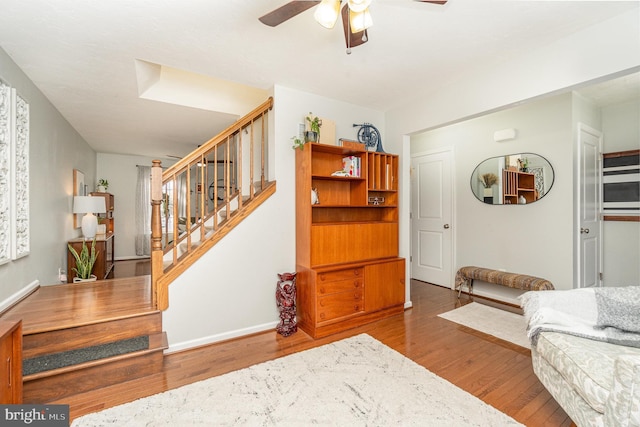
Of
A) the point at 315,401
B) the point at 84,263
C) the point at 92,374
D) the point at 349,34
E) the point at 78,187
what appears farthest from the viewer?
the point at 78,187

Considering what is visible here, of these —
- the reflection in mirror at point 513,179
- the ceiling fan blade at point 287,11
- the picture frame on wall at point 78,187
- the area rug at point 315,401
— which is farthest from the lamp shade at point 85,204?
the reflection in mirror at point 513,179

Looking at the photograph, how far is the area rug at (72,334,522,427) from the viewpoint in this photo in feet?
5.41

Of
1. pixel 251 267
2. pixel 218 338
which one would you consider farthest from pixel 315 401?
pixel 251 267

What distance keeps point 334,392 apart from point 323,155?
230 cm

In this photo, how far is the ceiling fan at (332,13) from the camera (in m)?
1.37

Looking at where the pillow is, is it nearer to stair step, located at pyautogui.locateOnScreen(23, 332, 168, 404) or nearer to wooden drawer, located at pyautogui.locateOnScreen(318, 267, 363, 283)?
wooden drawer, located at pyautogui.locateOnScreen(318, 267, 363, 283)

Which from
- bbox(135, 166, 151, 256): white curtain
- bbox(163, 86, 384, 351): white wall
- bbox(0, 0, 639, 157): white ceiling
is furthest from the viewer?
bbox(135, 166, 151, 256): white curtain

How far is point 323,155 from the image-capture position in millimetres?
3232

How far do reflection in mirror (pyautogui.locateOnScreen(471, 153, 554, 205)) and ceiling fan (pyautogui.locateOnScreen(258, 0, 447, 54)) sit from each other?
9.67 feet

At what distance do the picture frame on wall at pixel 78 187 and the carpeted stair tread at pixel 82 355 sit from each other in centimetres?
319

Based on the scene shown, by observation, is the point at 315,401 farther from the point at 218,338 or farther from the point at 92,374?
the point at 92,374

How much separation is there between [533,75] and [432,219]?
104 inches

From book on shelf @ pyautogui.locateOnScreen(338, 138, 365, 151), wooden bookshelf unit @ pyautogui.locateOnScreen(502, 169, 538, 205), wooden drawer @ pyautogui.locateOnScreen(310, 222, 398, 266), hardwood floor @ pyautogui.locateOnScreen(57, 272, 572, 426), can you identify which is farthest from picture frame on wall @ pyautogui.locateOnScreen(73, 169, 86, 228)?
wooden bookshelf unit @ pyautogui.locateOnScreen(502, 169, 538, 205)

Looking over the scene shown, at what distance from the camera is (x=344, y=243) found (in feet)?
9.96
